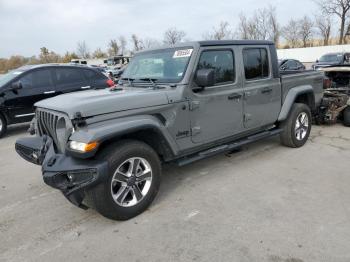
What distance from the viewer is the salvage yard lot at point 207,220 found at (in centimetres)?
303

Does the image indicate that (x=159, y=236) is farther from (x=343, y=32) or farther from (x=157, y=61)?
(x=343, y=32)

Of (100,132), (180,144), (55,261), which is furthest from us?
(180,144)

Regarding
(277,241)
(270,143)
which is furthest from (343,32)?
(277,241)

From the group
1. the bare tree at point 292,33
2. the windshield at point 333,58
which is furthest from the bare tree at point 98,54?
the windshield at point 333,58

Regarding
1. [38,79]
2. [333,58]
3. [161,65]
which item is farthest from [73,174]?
[333,58]

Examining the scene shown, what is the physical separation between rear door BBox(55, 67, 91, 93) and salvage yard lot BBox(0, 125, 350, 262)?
3.80m

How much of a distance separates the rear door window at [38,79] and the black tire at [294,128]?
594 centimetres

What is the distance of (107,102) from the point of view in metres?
3.44

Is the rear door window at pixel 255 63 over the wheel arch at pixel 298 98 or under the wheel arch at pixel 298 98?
over

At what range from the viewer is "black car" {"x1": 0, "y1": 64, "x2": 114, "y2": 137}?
7.97m

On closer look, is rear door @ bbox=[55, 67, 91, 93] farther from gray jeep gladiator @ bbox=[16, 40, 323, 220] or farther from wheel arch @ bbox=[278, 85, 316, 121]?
wheel arch @ bbox=[278, 85, 316, 121]

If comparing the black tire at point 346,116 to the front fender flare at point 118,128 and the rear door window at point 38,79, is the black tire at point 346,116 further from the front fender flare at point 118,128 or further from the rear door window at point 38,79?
the rear door window at point 38,79

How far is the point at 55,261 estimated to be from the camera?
117 inches

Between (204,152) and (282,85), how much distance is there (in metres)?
2.14
